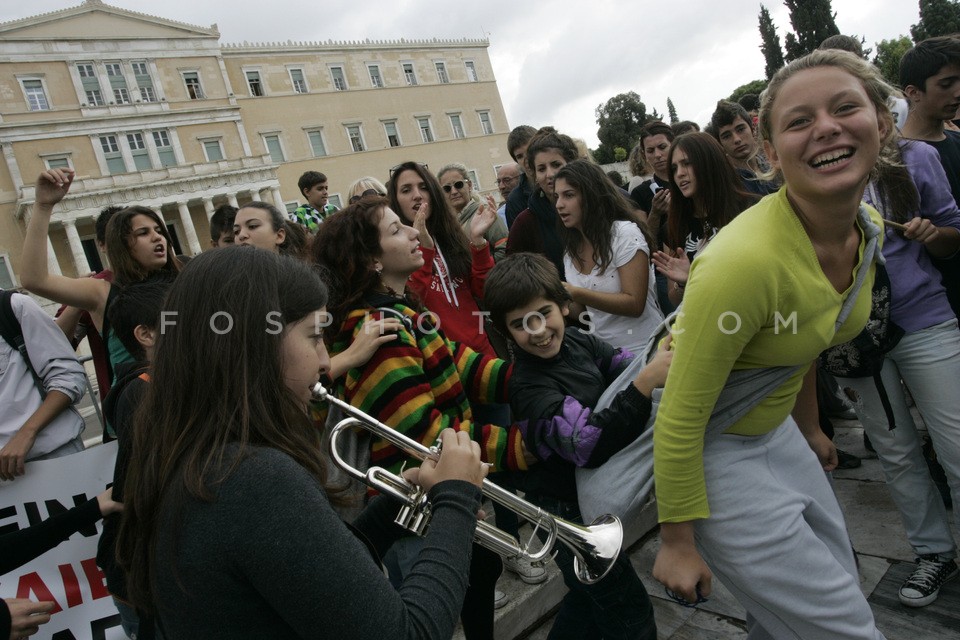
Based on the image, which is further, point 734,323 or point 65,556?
point 65,556

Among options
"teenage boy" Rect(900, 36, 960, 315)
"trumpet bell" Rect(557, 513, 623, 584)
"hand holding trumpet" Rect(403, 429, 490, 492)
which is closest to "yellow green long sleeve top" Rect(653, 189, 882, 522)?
"trumpet bell" Rect(557, 513, 623, 584)

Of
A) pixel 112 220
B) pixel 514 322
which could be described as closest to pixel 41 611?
pixel 514 322

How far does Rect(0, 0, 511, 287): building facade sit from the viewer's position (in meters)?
31.0

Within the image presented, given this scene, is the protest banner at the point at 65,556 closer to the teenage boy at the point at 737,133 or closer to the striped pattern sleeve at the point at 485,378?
the striped pattern sleeve at the point at 485,378

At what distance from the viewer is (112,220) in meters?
3.21

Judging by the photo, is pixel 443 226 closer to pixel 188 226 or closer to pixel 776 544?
pixel 776 544

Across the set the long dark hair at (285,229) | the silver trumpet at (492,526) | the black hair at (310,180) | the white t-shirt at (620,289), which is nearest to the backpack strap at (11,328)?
the long dark hair at (285,229)

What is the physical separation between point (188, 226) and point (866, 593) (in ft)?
120

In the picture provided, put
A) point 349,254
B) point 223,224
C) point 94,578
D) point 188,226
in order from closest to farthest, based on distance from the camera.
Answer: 1. point 349,254
2. point 94,578
3. point 223,224
4. point 188,226

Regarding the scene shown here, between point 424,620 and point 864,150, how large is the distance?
1691 mm

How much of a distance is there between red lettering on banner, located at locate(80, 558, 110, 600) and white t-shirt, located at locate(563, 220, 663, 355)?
2.87 m

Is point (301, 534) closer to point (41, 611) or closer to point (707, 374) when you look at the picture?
point (707, 374)

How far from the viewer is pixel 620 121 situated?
5284 centimetres

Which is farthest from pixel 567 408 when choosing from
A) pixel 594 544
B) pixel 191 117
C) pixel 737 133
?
pixel 191 117
